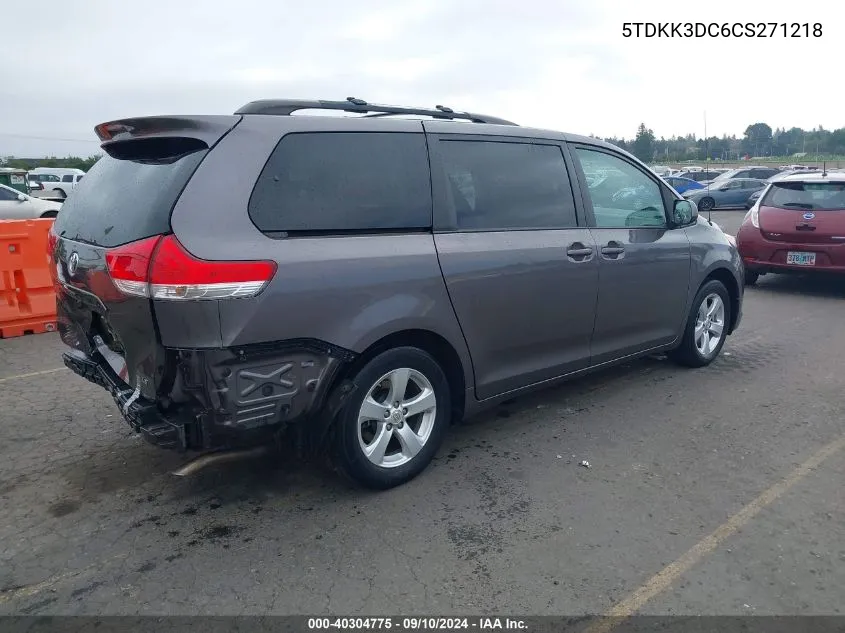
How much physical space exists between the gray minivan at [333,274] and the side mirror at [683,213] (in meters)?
0.86

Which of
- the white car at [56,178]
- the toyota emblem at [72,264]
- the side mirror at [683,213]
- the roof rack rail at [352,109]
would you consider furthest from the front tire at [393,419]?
the white car at [56,178]

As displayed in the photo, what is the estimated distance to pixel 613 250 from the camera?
4.54 meters

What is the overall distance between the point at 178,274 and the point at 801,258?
8339 mm

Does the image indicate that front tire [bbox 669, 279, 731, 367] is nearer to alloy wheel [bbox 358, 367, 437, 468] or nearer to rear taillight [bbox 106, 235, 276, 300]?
alloy wheel [bbox 358, 367, 437, 468]

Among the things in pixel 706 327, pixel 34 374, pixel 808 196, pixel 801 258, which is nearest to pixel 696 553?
pixel 706 327

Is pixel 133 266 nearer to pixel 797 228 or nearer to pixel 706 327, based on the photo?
pixel 706 327

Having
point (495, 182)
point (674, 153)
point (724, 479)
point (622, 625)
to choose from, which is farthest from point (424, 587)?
point (674, 153)

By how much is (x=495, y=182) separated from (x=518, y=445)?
1.54 metres

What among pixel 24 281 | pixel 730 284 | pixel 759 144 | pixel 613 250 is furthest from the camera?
→ pixel 759 144

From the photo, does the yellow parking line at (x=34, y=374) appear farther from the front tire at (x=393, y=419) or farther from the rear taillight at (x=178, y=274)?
the front tire at (x=393, y=419)

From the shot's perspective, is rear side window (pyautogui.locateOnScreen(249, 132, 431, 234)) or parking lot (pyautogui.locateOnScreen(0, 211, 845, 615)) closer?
parking lot (pyautogui.locateOnScreen(0, 211, 845, 615))

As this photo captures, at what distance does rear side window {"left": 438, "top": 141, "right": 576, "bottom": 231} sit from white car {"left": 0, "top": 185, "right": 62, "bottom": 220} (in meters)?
15.2

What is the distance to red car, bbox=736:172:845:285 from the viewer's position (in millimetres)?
8609

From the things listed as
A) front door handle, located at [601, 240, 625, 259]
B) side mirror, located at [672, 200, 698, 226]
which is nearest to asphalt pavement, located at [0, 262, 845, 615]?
front door handle, located at [601, 240, 625, 259]
